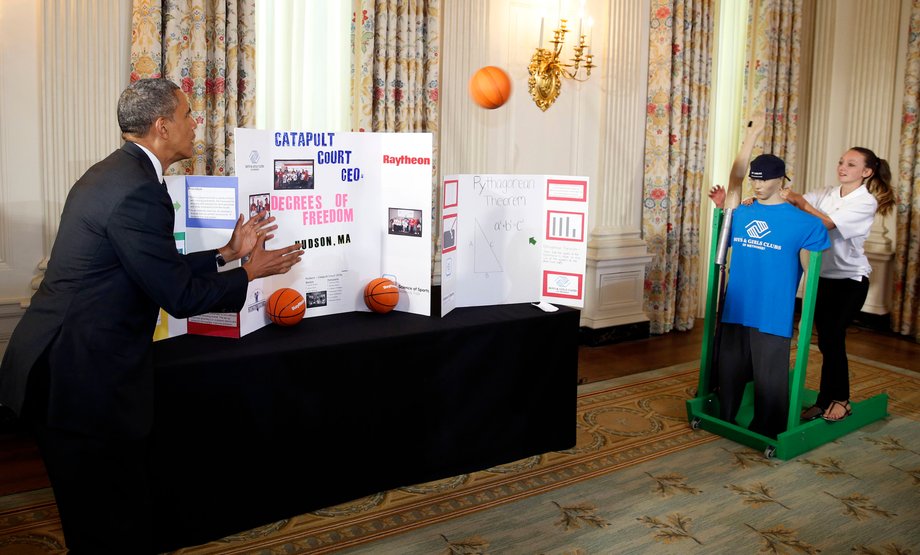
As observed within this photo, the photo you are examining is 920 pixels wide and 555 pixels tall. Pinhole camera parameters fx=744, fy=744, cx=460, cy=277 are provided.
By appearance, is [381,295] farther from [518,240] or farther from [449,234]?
[518,240]

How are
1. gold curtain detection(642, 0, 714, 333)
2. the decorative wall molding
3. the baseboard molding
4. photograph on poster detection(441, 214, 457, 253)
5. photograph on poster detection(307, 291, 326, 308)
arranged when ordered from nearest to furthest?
1. photograph on poster detection(307, 291, 326, 308)
2. photograph on poster detection(441, 214, 457, 253)
3. the decorative wall molding
4. the baseboard molding
5. gold curtain detection(642, 0, 714, 333)

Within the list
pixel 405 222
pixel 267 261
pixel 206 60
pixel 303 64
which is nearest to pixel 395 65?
pixel 303 64

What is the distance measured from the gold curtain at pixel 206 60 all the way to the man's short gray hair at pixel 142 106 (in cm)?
171

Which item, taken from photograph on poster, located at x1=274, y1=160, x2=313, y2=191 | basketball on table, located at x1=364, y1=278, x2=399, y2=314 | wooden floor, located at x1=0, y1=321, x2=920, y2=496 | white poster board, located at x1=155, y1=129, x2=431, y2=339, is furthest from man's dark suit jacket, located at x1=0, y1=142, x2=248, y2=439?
wooden floor, located at x1=0, y1=321, x2=920, y2=496

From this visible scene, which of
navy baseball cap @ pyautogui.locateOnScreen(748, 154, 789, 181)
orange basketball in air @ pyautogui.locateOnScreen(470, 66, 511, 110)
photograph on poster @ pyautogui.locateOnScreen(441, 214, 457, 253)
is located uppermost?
orange basketball in air @ pyautogui.locateOnScreen(470, 66, 511, 110)

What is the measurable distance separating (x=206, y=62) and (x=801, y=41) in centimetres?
556

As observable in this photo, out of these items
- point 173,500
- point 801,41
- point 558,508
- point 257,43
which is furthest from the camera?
point 801,41

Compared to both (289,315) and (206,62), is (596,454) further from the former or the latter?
(206,62)

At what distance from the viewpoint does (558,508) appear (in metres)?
3.14

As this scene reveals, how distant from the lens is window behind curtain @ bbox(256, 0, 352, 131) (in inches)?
172

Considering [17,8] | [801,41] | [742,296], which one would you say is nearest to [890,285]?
[801,41]

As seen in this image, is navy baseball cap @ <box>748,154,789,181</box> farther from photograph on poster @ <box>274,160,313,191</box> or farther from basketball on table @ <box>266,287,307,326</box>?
basketball on table @ <box>266,287,307,326</box>

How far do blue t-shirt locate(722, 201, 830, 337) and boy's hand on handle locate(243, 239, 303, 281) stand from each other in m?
2.26

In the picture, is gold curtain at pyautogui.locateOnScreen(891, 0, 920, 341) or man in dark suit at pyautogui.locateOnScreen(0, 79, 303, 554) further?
gold curtain at pyautogui.locateOnScreen(891, 0, 920, 341)
